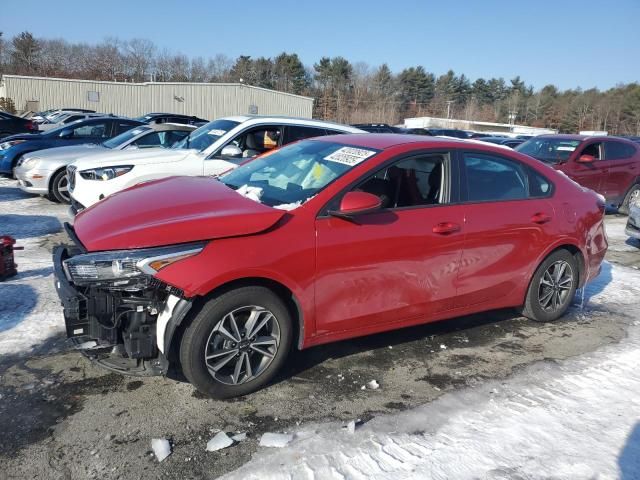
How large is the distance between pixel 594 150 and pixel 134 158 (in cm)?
925

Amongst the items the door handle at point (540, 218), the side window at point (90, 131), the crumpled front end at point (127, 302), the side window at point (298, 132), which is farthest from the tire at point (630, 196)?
the side window at point (90, 131)

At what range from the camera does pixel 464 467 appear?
282 centimetres

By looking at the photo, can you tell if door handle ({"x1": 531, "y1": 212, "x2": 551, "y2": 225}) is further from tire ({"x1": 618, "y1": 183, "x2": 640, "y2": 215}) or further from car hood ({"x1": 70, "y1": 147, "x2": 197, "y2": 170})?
tire ({"x1": 618, "y1": 183, "x2": 640, "y2": 215})

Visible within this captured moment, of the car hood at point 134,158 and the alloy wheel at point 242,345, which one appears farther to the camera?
the car hood at point 134,158

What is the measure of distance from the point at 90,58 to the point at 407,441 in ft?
278

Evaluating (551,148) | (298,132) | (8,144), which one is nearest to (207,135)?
(298,132)

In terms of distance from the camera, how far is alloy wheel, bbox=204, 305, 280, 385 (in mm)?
3262

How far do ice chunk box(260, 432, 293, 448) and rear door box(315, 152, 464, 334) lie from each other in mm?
795

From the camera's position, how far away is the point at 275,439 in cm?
297

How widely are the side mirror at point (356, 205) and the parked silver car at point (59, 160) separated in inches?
259

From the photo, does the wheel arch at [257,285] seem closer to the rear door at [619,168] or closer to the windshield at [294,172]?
the windshield at [294,172]

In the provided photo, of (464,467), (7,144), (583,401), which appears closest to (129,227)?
(464,467)

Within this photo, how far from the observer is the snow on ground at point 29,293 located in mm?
4139

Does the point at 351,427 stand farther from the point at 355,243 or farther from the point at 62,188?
the point at 62,188
